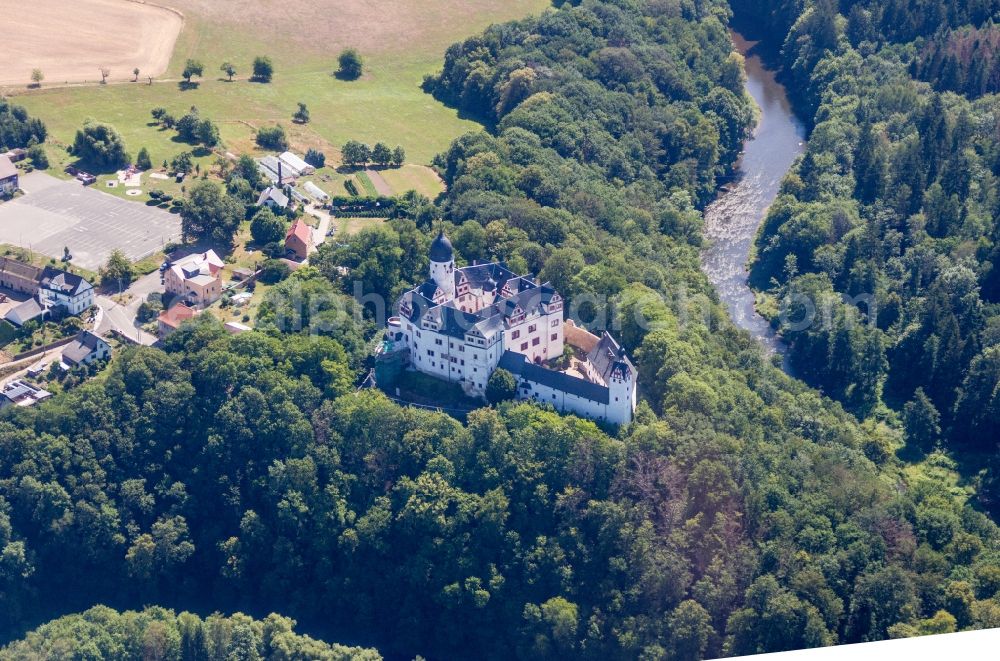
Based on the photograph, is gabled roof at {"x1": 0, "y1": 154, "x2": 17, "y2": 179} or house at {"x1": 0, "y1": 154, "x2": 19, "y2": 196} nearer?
house at {"x1": 0, "y1": 154, "x2": 19, "y2": 196}

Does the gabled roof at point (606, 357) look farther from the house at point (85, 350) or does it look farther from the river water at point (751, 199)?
the house at point (85, 350)

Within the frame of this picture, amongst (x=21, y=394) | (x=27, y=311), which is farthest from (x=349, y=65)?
(x=21, y=394)

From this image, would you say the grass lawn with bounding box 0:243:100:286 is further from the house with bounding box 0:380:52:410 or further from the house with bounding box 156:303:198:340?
the house with bounding box 0:380:52:410

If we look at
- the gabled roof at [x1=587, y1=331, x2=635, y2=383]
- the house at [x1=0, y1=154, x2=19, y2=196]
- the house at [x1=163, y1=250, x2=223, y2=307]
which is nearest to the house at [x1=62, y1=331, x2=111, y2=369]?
the house at [x1=163, y1=250, x2=223, y2=307]

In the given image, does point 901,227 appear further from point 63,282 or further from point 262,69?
point 63,282

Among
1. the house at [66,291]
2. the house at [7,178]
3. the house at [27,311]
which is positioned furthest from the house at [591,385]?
the house at [7,178]

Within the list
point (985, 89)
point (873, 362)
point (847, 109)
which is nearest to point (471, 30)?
point (847, 109)
